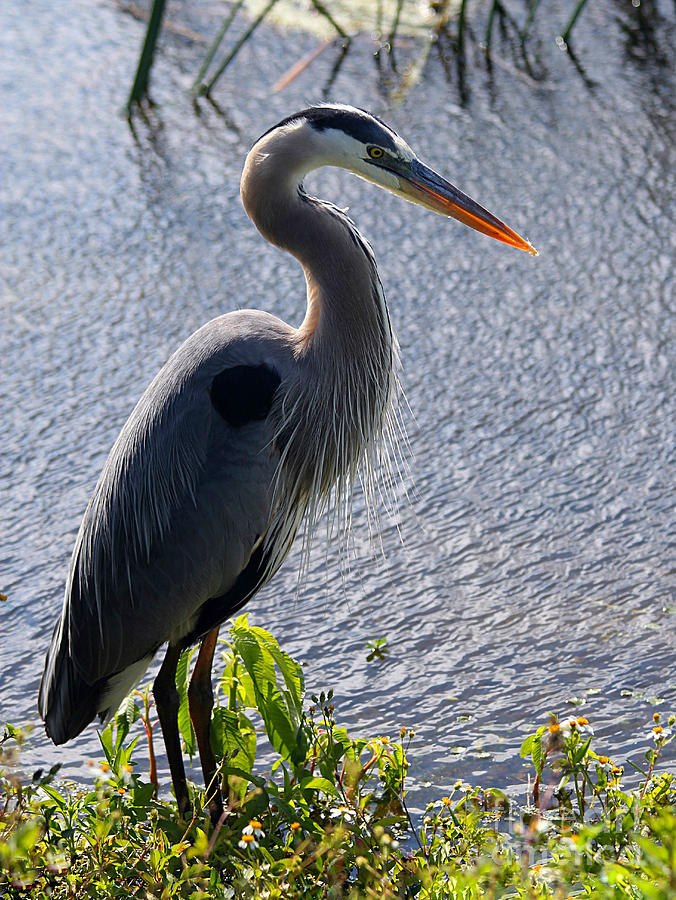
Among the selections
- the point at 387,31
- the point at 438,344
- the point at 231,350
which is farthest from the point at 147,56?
the point at 231,350

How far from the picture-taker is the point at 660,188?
515cm

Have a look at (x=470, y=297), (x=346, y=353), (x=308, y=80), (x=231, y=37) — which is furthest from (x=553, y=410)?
(x=231, y=37)

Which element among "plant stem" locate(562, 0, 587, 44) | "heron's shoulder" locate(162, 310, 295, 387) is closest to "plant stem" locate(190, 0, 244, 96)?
"plant stem" locate(562, 0, 587, 44)

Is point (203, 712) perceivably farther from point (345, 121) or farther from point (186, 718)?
point (345, 121)

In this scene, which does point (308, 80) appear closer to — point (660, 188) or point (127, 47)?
point (127, 47)

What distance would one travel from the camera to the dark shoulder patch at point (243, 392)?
8.06ft

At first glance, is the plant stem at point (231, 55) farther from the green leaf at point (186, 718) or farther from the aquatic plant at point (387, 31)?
the green leaf at point (186, 718)

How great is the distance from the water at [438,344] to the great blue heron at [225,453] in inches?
17.1

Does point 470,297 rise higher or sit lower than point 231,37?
lower

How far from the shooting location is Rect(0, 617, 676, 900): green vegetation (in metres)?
2.10

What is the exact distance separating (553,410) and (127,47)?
3.73m

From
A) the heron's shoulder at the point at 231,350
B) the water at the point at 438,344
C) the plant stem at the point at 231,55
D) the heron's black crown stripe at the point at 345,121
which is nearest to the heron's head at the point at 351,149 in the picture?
the heron's black crown stripe at the point at 345,121

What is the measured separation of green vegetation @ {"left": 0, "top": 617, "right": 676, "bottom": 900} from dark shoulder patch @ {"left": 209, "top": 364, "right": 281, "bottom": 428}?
1.38 ft

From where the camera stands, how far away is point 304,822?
2.32 m
